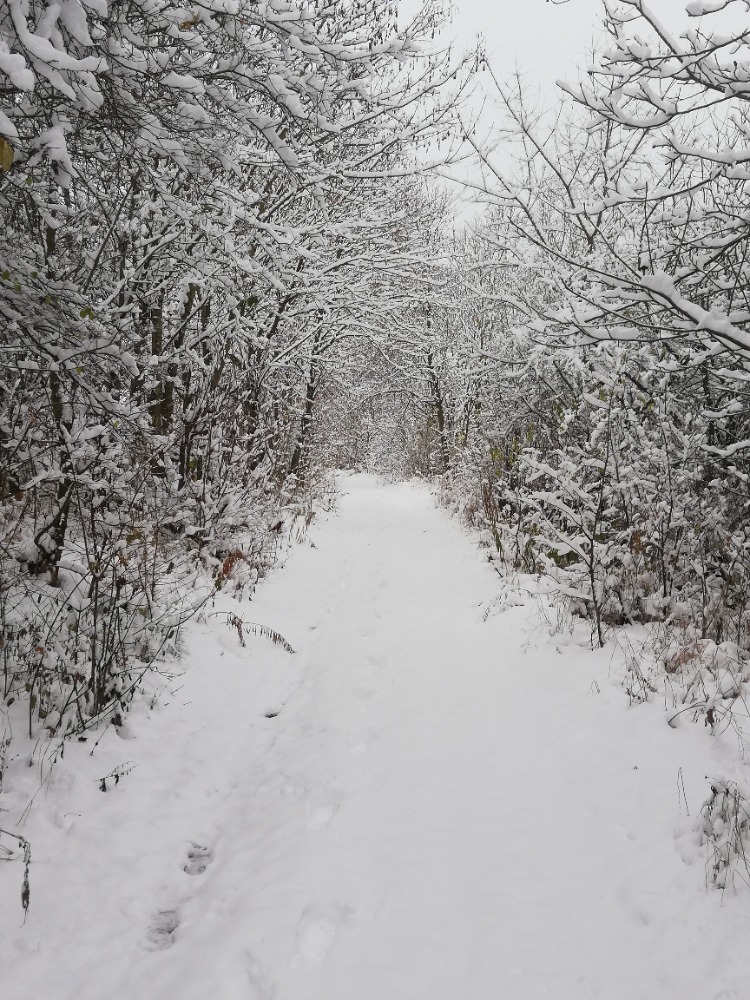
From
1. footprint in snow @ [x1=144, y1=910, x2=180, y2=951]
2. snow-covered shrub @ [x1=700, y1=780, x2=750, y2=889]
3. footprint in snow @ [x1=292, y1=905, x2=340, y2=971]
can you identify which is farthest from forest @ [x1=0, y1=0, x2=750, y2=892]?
footprint in snow @ [x1=292, y1=905, x2=340, y2=971]

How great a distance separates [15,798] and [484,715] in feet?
9.34

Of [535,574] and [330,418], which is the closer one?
[535,574]

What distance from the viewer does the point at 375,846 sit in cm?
275

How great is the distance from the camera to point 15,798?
271 centimetres

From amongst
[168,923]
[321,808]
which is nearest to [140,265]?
[321,808]

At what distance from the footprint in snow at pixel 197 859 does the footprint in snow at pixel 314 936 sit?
0.62m

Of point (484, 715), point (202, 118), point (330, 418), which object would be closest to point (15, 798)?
point (484, 715)

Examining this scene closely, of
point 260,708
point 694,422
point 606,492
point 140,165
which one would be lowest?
point 260,708

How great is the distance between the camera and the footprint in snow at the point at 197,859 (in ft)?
8.70

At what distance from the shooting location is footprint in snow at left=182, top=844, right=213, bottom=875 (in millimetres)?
2652

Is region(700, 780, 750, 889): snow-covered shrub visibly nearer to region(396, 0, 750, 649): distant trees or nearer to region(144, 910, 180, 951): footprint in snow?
region(396, 0, 750, 649): distant trees

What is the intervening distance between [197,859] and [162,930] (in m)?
0.41

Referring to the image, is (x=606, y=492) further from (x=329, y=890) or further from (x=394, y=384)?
(x=394, y=384)

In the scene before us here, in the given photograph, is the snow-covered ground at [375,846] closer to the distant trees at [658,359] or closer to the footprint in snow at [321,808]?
the footprint in snow at [321,808]
